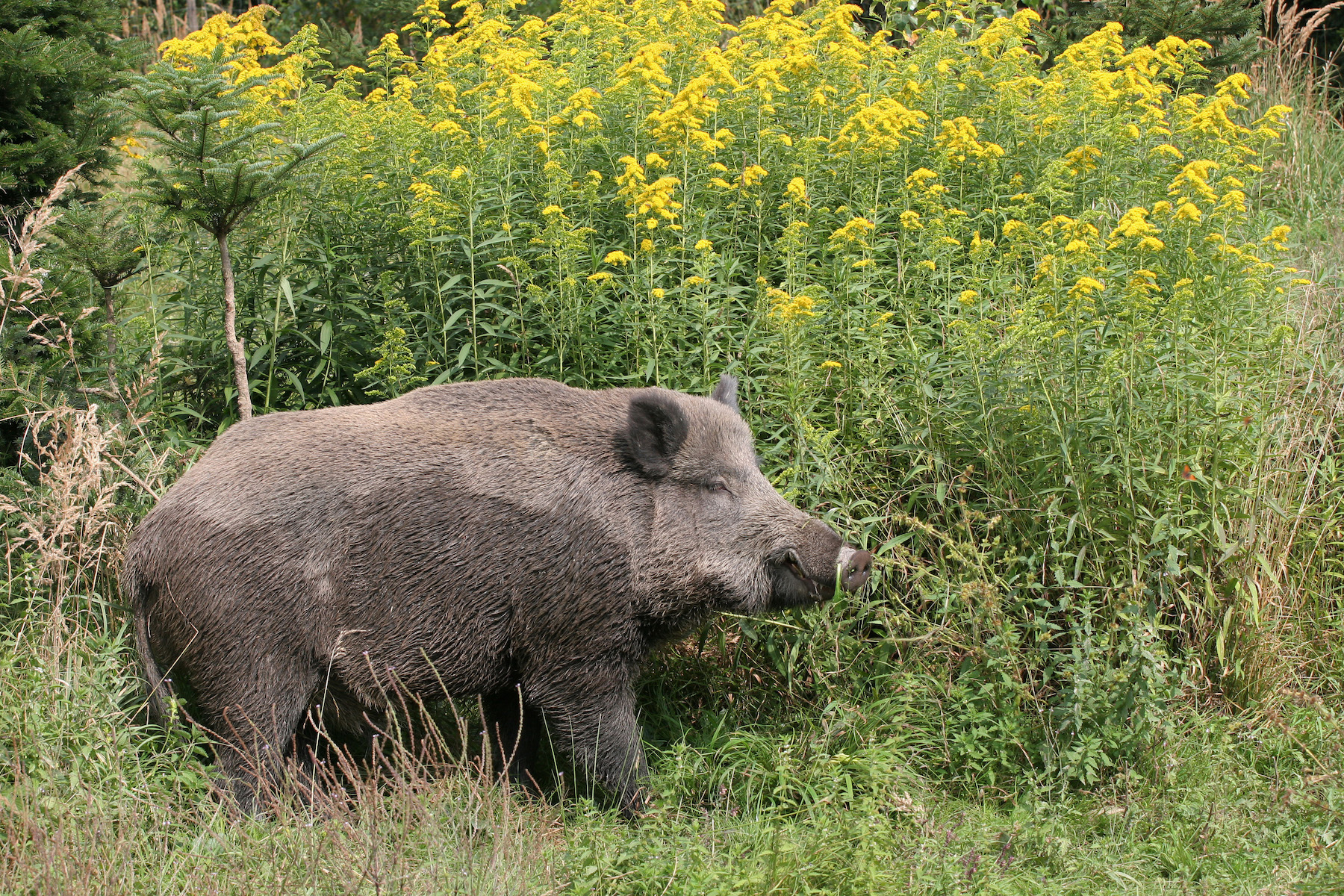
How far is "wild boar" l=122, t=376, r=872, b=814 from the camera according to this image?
4148 millimetres

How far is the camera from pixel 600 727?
446cm

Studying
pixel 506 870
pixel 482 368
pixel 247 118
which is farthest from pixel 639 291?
pixel 506 870

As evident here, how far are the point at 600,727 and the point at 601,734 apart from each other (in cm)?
3

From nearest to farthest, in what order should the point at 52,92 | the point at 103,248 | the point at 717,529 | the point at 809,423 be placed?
the point at 717,529, the point at 809,423, the point at 103,248, the point at 52,92

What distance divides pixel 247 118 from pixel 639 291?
236 cm

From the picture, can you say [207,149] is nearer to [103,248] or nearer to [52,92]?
[103,248]

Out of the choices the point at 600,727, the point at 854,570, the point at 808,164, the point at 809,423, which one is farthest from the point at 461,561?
the point at 808,164

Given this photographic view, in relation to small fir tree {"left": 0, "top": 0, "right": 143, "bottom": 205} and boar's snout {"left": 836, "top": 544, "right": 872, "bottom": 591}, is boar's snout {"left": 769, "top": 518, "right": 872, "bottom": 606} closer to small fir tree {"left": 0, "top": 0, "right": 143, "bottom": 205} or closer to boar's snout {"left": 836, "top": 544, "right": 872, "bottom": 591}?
boar's snout {"left": 836, "top": 544, "right": 872, "bottom": 591}

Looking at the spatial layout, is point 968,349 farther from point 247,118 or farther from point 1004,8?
point 1004,8

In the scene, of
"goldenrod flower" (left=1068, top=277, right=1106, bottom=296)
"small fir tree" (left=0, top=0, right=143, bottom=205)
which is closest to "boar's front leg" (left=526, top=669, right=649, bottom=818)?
"goldenrod flower" (left=1068, top=277, right=1106, bottom=296)

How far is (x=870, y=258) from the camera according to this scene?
5.45 m

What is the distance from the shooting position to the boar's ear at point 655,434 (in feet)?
14.9

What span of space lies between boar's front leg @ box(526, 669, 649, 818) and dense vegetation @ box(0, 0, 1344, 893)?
0.44 ft

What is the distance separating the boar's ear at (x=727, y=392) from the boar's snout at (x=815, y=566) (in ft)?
2.17
